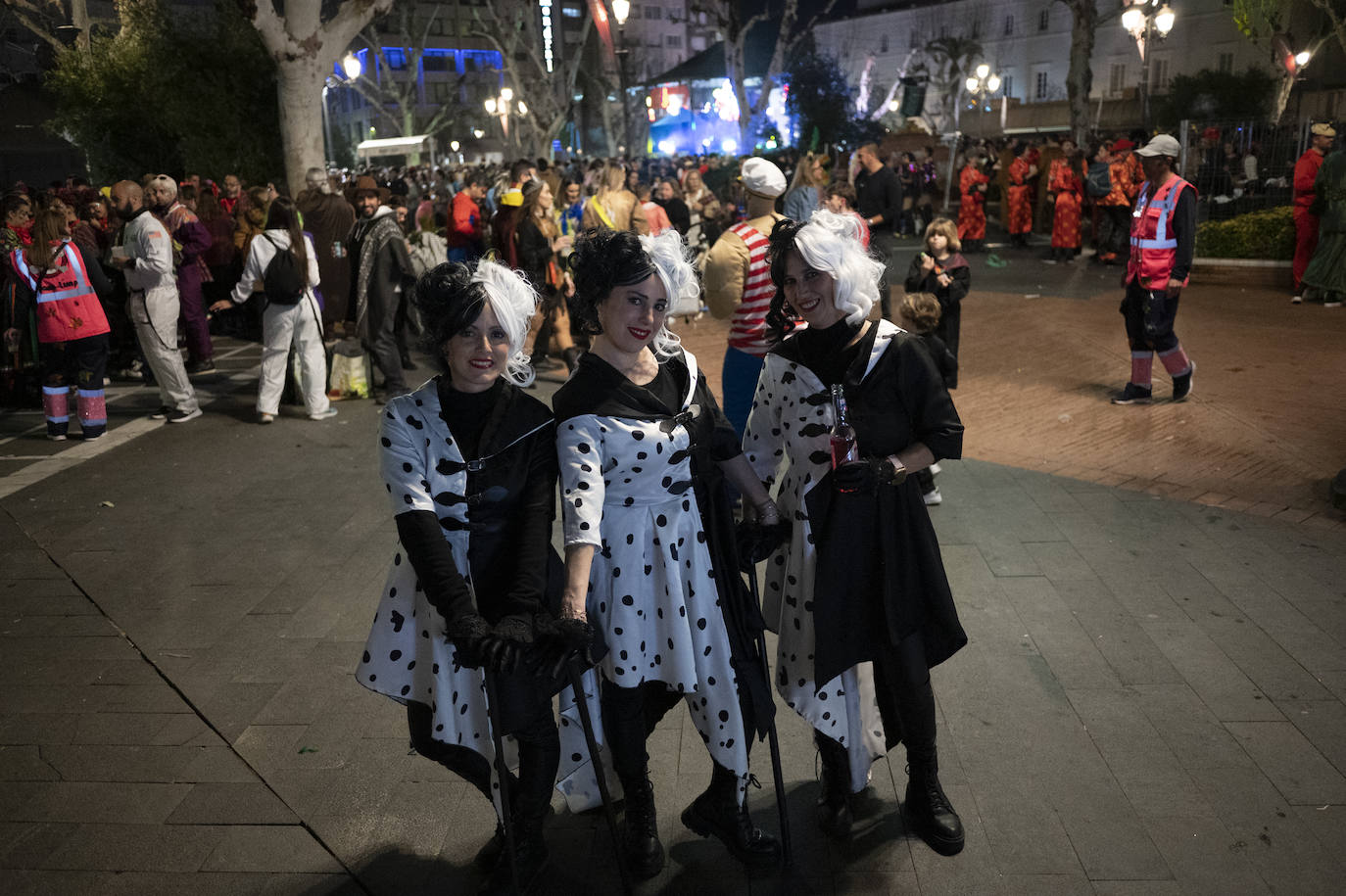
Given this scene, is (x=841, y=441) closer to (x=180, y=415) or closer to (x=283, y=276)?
(x=283, y=276)

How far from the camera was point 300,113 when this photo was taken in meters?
13.4

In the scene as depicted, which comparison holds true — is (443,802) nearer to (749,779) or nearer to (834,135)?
(749,779)

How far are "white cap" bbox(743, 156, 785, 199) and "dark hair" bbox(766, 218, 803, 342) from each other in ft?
8.28

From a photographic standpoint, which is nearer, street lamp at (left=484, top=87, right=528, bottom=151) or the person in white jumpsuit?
the person in white jumpsuit

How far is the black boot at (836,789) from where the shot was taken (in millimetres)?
3295

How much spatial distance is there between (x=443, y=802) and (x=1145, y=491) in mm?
4698

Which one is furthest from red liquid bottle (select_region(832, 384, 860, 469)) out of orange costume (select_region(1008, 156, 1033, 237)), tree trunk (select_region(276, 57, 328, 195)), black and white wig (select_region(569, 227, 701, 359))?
orange costume (select_region(1008, 156, 1033, 237))

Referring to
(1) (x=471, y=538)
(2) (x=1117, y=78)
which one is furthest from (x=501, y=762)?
(2) (x=1117, y=78)

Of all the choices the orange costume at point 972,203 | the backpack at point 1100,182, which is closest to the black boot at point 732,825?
the backpack at point 1100,182

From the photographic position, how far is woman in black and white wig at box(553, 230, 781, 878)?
279 cm

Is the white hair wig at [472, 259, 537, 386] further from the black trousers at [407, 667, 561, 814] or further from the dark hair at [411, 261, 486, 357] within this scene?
the black trousers at [407, 667, 561, 814]

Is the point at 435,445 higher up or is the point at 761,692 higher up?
the point at 435,445

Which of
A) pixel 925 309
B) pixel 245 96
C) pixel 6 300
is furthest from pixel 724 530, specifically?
pixel 245 96

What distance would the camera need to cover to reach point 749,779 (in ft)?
10.6
